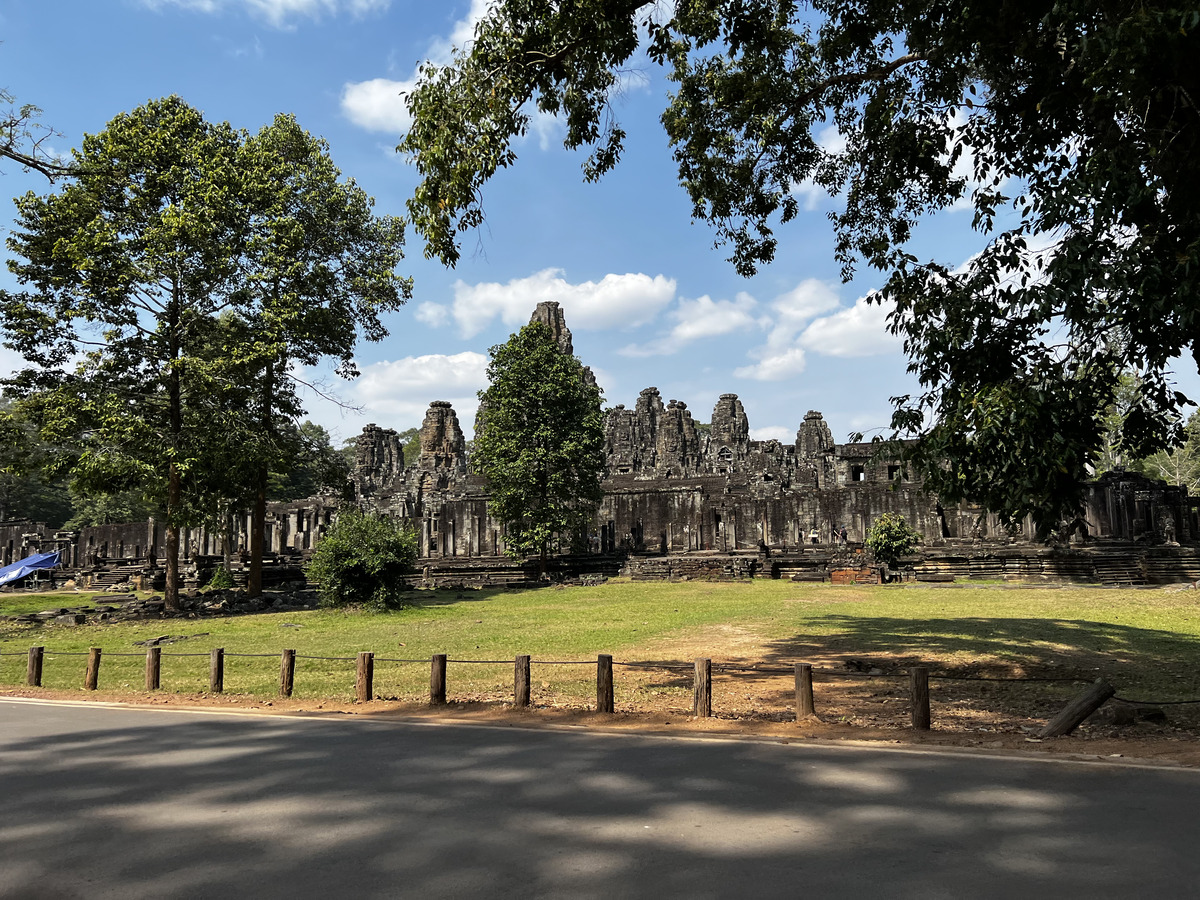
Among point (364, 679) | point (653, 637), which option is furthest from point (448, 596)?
point (364, 679)

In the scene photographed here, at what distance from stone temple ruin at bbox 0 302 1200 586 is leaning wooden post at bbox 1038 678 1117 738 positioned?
14.1 metres

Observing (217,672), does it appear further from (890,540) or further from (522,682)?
(890,540)

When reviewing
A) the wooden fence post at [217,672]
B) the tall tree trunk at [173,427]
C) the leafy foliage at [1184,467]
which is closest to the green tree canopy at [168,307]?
the tall tree trunk at [173,427]

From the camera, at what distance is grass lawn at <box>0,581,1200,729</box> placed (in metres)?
11.4

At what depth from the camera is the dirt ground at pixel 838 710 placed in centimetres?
719

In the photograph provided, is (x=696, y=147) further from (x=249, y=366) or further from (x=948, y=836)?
(x=249, y=366)

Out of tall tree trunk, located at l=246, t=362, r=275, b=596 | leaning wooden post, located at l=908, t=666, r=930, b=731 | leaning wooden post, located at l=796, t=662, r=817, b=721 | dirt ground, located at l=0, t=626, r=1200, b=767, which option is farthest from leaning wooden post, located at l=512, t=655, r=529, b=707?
tall tree trunk, located at l=246, t=362, r=275, b=596

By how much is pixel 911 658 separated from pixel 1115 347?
5.85 metres

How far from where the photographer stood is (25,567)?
37.1m

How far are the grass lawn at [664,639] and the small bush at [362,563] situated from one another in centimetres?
53

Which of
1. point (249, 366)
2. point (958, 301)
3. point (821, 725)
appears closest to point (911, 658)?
point (821, 725)

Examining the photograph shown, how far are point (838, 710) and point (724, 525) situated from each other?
31.3 meters

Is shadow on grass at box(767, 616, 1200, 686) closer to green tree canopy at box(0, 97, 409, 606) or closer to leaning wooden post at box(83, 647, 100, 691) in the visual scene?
leaning wooden post at box(83, 647, 100, 691)

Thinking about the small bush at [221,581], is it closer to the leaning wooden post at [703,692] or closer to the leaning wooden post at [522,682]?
the leaning wooden post at [522,682]
